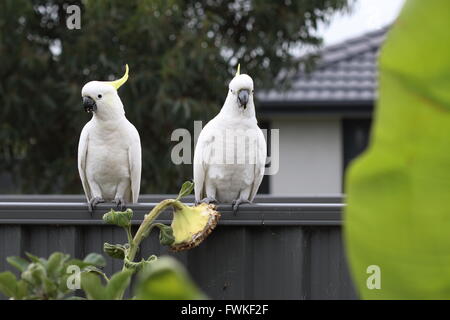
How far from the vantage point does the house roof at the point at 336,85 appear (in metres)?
8.90

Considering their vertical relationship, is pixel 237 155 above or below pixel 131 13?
below

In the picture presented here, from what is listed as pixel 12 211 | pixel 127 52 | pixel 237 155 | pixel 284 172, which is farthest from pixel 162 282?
pixel 284 172

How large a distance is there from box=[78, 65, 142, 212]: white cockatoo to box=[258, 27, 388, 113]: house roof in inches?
190

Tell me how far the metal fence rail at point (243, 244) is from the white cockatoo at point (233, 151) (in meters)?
0.76

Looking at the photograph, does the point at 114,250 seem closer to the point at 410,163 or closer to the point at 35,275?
the point at 35,275

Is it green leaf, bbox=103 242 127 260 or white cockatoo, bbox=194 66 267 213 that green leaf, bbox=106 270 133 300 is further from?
white cockatoo, bbox=194 66 267 213

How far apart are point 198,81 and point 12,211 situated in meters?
4.51

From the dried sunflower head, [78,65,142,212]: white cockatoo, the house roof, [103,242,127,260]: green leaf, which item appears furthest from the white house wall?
[103,242,127,260]: green leaf

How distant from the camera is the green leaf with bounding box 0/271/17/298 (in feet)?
3.99

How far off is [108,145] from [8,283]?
6.79 ft

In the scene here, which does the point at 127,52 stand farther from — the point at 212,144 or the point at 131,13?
the point at 212,144

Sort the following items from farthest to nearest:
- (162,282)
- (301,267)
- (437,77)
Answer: (301,267), (437,77), (162,282)

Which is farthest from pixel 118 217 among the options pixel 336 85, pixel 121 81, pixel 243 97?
pixel 336 85

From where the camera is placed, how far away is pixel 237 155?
315 cm
